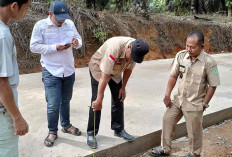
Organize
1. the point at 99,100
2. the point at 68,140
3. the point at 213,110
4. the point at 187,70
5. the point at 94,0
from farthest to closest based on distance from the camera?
1. the point at 94,0
2. the point at 213,110
3. the point at 68,140
4. the point at 187,70
5. the point at 99,100

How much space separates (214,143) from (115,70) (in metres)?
2.12

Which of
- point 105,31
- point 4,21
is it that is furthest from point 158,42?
point 4,21

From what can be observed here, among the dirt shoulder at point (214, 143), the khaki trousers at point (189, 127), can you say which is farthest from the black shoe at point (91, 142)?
the khaki trousers at point (189, 127)

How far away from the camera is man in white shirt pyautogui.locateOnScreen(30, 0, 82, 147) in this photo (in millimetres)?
3027

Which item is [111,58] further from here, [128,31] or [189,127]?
[128,31]

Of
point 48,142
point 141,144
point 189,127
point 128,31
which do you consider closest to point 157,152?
point 141,144

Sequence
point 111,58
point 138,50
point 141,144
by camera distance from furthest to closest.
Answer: point 141,144 → point 111,58 → point 138,50

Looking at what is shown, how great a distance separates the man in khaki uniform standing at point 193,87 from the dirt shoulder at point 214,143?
0.46 meters

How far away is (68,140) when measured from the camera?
3.28 meters

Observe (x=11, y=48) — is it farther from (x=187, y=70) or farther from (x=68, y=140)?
(x=187, y=70)

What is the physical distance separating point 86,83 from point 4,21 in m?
4.18

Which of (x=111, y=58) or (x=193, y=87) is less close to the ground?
(x=111, y=58)

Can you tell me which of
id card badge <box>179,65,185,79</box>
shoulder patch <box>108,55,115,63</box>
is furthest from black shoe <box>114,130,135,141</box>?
shoulder patch <box>108,55,115,63</box>

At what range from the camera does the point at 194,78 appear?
3035 mm
